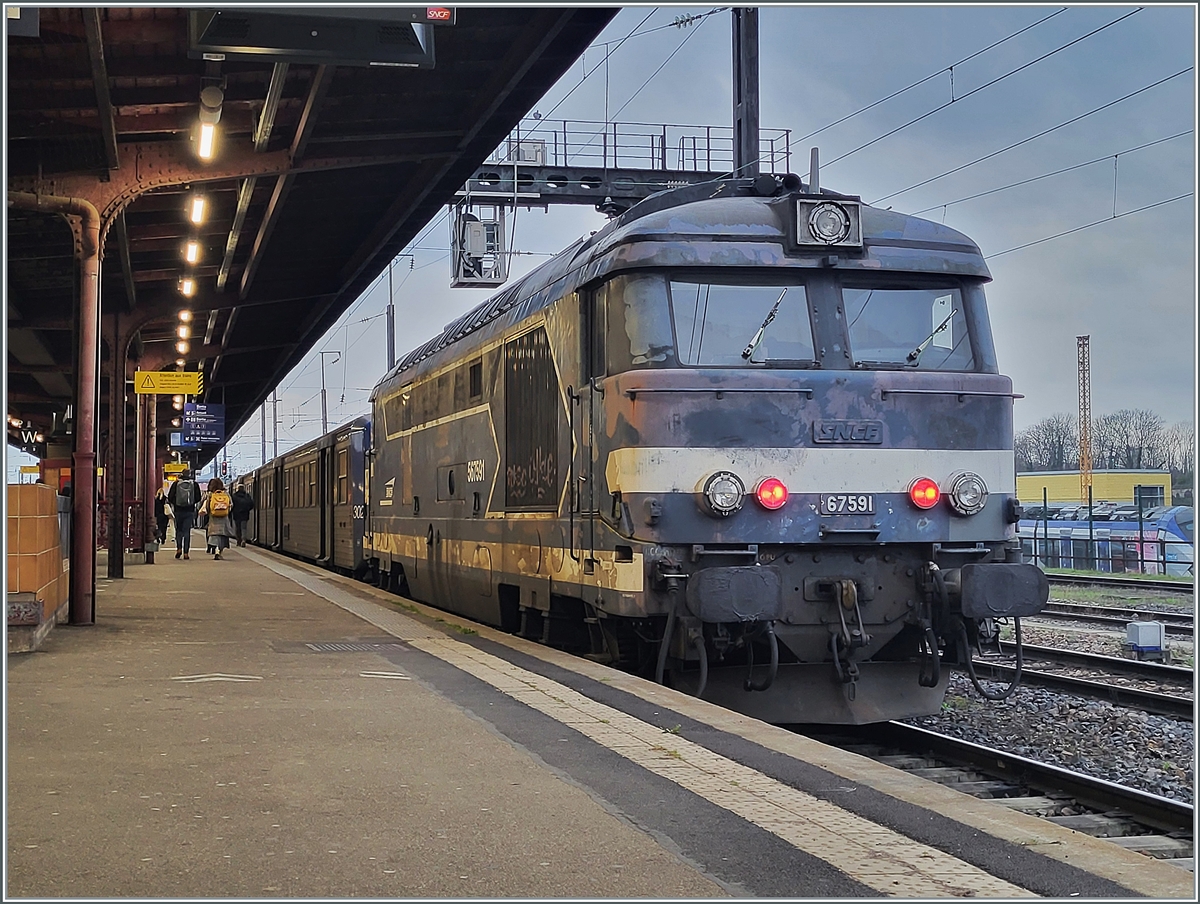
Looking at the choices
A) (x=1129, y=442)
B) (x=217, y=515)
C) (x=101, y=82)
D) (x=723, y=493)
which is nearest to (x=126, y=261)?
(x=101, y=82)

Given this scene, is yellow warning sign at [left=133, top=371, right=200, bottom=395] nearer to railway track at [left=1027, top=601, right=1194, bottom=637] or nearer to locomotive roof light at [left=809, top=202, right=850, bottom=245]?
railway track at [left=1027, top=601, right=1194, bottom=637]

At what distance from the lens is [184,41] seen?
38.5 ft

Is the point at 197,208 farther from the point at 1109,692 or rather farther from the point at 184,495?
the point at 184,495

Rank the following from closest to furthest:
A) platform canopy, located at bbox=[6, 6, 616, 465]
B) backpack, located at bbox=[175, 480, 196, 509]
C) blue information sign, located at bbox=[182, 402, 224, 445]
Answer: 1. platform canopy, located at bbox=[6, 6, 616, 465]
2. backpack, located at bbox=[175, 480, 196, 509]
3. blue information sign, located at bbox=[182, 402, 224, 445]

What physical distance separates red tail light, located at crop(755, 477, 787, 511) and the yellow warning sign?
62.6 ft

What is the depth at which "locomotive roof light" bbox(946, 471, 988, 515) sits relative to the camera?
8727mm

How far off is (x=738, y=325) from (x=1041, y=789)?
3348 mm

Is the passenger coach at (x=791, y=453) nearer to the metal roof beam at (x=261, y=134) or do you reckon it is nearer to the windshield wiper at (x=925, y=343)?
the windshield wiper at (x=925, y=343)

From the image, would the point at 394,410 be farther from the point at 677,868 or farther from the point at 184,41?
the point at 677,868

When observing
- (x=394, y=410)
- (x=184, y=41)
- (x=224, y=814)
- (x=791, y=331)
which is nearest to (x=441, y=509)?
(x=394, y=410)

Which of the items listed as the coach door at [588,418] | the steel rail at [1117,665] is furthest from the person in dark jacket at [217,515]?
the coach door at [588,418]

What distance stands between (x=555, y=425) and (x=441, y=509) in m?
4.50

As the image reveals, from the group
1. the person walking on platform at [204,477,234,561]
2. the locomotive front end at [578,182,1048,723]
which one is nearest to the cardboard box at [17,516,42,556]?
the locomotive front end at [578,182,1048,723]

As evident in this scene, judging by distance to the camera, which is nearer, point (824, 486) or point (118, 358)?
point (824, 486)
